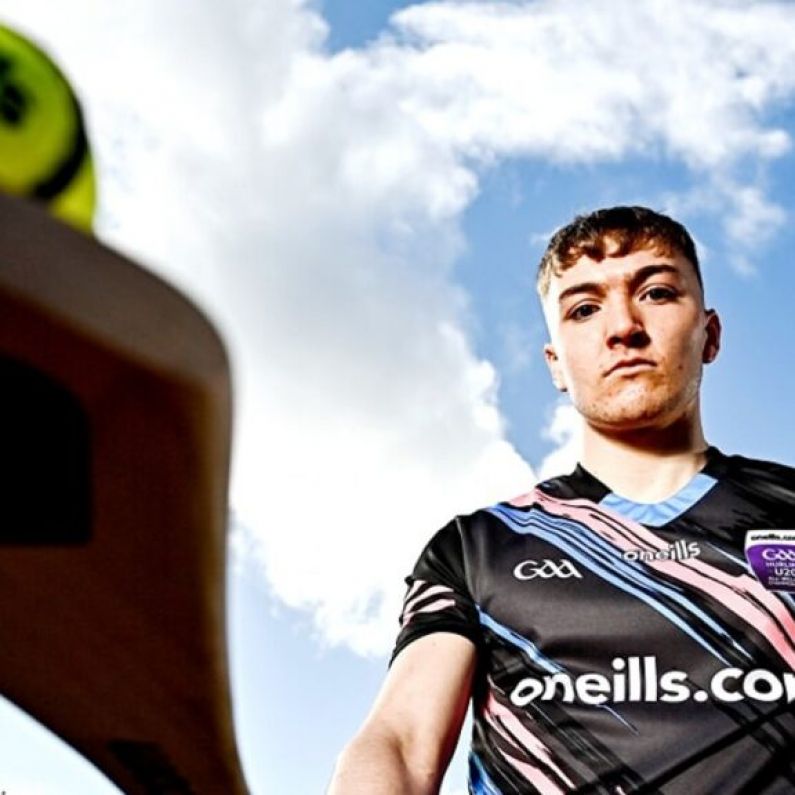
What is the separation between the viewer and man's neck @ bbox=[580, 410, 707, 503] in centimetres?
247

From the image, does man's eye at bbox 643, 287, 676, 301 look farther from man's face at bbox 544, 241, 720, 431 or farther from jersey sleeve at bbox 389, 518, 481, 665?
jersey sleeve at bbox 389, 518, 481, 665

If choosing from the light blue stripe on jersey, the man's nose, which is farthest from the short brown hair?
the light blue stripe on jersey

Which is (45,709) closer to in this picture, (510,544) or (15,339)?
(15,339)

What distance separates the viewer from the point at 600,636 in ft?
7.29

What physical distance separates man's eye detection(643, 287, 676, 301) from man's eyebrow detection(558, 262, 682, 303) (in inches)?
1.0

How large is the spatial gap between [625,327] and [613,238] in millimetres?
225

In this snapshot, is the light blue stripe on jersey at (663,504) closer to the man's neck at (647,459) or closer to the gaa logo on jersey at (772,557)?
the man's neck at (647,459)

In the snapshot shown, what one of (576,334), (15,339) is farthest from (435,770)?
(15,339)

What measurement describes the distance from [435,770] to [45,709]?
126 cm

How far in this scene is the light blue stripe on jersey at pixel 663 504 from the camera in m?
2.41

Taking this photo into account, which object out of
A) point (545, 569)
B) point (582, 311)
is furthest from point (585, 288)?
point (545, 569)

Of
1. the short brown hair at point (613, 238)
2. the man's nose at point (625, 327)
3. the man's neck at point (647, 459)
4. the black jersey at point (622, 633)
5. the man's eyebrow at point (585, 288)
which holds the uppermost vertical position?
the short brown hair at point (613, 238)

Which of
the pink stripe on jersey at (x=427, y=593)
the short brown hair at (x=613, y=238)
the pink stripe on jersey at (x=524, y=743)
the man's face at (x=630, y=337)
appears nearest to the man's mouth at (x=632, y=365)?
the man's face at (x=630, y=337)

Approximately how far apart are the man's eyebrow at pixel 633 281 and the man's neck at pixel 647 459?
0.26 metres
